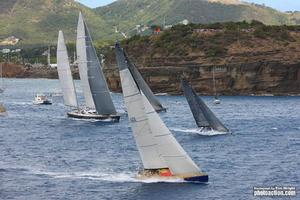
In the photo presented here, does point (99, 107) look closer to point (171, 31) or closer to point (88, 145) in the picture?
point (88, 145)

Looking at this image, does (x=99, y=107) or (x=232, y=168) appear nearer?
(x=232, y=168)

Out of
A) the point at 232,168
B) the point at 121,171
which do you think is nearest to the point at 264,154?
the point at 232,168

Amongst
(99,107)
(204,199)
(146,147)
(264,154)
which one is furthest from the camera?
(99,107)

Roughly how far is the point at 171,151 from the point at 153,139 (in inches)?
59.2

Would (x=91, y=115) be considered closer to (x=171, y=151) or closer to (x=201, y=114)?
(x=201, y=114)

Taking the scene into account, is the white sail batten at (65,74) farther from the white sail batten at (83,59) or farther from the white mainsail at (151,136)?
the white mainsail at (151,136)

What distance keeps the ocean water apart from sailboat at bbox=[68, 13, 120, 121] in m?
1.79

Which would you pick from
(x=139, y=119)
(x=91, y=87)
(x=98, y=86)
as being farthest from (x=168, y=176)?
(x=91, y=87)

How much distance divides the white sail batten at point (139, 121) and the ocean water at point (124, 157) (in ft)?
6.13

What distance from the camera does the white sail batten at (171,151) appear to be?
2226 inches

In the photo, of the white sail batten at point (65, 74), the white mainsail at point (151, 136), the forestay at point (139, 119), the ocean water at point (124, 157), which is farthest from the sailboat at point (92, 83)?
the white mainsail at point (151, 136)

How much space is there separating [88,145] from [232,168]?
19967 mm

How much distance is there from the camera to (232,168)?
66.1m

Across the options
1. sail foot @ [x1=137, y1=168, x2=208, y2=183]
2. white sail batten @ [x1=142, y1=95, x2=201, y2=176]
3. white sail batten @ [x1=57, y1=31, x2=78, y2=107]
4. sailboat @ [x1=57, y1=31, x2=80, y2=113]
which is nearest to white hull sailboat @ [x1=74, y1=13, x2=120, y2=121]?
sailboat @ [x1=57, y1=31, x2=80, y2=113]
